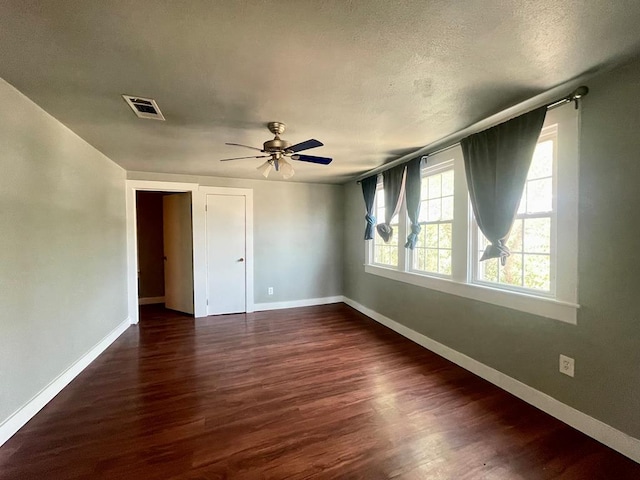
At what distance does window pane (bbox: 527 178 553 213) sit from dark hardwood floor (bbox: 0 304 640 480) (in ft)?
5.02

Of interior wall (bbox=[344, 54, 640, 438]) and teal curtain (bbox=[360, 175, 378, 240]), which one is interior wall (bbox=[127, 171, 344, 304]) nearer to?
teal curtain (bbox=[360, 175, 378, 240])

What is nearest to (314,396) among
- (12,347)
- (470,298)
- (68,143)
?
(470,298)

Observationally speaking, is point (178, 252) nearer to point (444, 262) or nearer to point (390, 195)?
point (390, 195)

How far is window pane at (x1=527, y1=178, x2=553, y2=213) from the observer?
2066 mm

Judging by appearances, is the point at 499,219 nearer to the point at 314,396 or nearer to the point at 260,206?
the point at 314,396

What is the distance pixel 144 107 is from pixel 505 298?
10.6 feet

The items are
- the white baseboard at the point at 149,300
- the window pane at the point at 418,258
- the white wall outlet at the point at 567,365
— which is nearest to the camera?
the white wall outlet at the point at 567,365

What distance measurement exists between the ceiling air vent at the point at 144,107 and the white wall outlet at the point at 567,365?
3420 millimetres

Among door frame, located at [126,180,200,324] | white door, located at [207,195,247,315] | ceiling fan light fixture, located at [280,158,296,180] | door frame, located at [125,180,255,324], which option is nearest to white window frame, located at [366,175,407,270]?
ceiling fan light fixture, located at [280,158,296,180]

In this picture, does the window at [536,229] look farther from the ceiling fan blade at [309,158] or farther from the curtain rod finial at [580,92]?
the ceiling fan blade at [309,158]

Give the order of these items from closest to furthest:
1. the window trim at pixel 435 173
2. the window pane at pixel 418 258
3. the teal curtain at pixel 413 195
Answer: the window trim at pixel 435 173, the teal curtain at pixel 413 195, the window pane at pixel 418 258

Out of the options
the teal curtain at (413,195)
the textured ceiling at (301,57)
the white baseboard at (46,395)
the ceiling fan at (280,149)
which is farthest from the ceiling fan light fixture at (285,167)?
the white baseboard at (46,395)

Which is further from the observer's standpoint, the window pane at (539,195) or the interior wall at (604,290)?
the window pane at (539,195)

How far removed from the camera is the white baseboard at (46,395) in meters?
1.75
